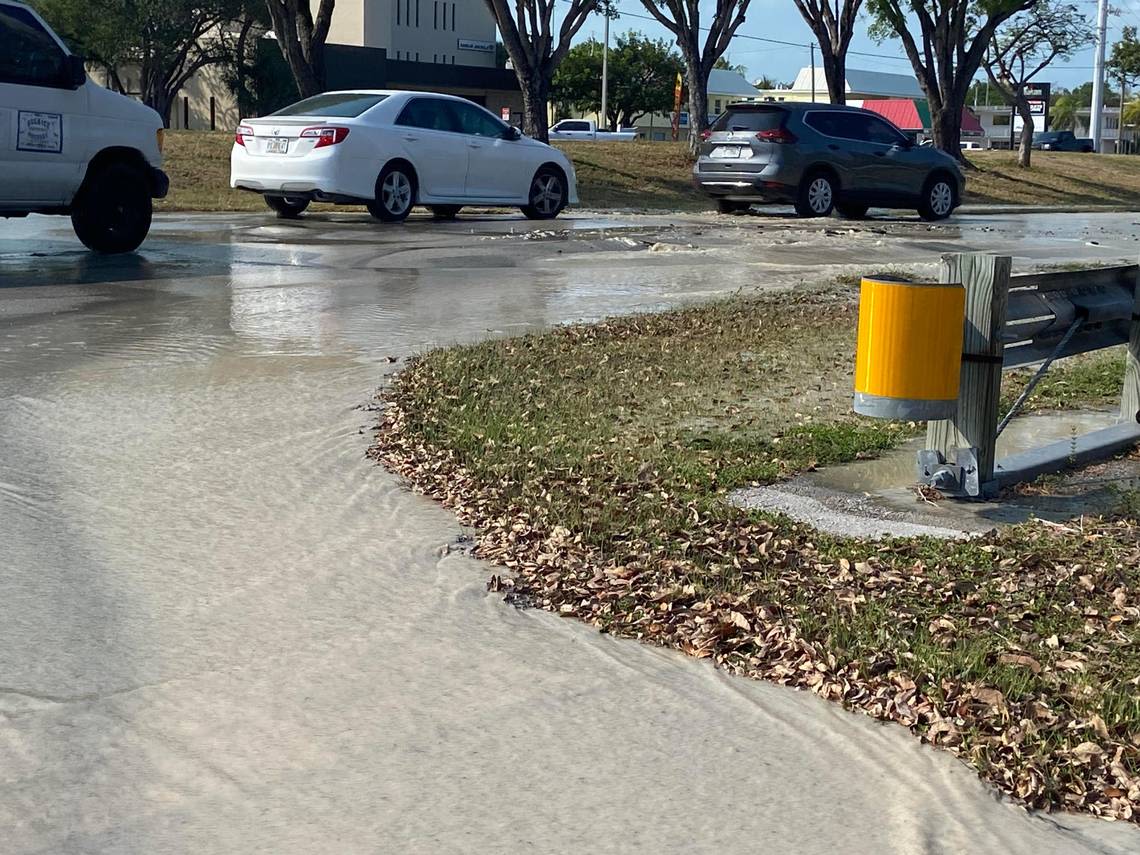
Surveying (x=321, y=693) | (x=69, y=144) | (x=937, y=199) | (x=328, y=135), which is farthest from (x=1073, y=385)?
(x=937, y=199)

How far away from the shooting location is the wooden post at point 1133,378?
6887 mm

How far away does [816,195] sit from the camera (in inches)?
872

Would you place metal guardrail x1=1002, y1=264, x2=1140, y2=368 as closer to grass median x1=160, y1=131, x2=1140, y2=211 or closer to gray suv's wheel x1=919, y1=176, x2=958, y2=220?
grass median x1=160, y1=131, x2=1140, y2=211

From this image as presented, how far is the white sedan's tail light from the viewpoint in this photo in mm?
16953

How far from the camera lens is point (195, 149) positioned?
25703 mm

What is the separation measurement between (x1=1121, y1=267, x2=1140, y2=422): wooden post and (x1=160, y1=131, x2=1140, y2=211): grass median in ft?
49.6

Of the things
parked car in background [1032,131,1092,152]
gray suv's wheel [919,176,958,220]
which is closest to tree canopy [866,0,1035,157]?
gray suv's wheel [919,176,958,220]

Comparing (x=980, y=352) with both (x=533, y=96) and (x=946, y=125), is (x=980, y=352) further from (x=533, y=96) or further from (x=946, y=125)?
(x=946, y=125)

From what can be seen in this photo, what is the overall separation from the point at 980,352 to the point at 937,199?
18.7 meters

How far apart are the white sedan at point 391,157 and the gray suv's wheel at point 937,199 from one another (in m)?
6.38

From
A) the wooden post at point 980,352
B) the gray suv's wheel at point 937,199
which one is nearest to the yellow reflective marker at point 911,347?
the wooden post at point 980,352

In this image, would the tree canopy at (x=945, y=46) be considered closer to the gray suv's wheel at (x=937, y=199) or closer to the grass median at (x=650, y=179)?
the grass median at (x=650, y=179)

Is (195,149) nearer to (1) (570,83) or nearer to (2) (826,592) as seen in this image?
(2) (826,592)

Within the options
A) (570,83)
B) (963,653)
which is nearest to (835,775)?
(963,653)
